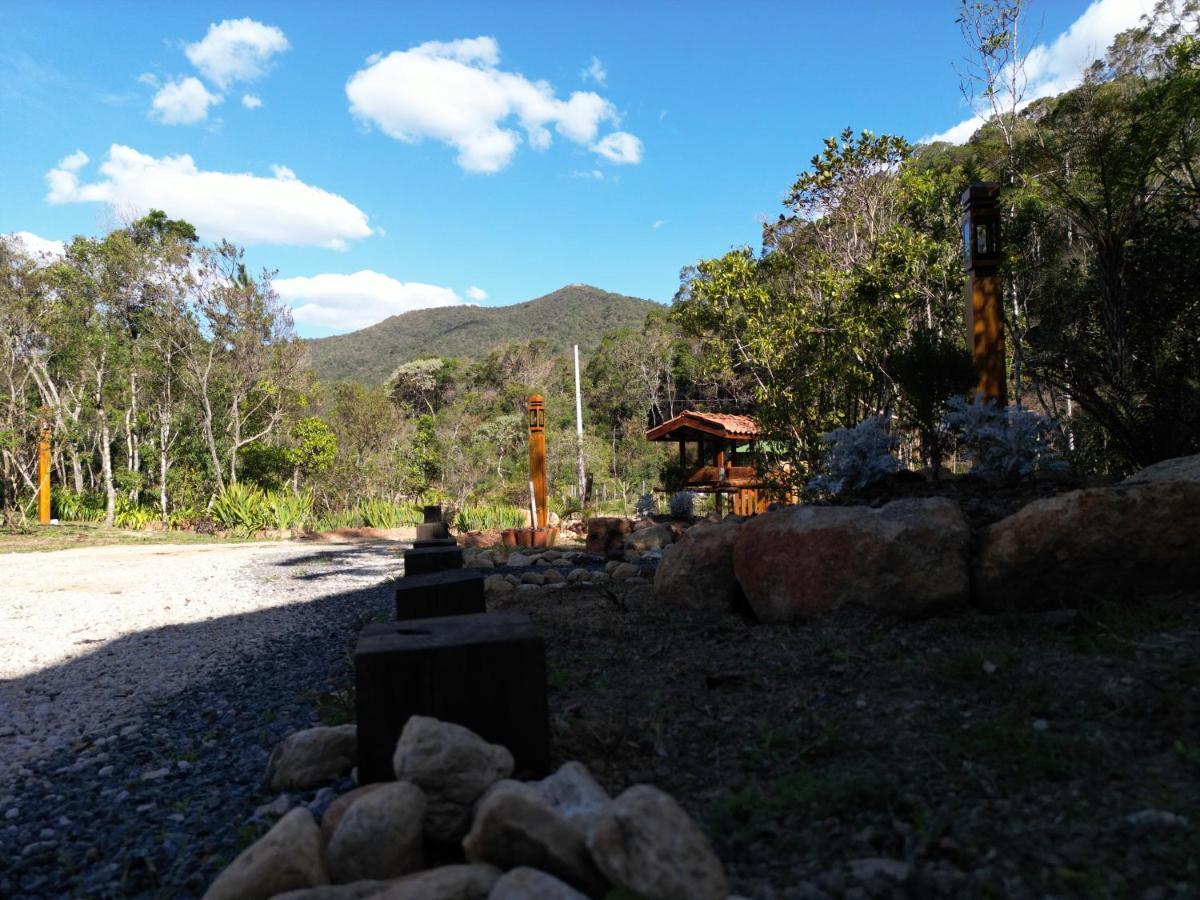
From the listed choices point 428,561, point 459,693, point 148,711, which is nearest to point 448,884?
point 459,693

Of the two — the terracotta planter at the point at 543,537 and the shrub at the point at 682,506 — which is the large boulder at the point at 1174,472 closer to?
the shrub at the point at 682,506

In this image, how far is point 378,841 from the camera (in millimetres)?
1394

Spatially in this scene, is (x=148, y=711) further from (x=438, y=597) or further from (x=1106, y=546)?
(x=1106, y=546)

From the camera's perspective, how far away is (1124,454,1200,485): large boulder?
2.86m

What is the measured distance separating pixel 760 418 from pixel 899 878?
5864 millimetres

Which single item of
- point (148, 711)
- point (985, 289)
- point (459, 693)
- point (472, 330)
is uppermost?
point (472, 330)

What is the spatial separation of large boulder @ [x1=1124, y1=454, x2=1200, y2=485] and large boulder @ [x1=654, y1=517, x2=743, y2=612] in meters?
1.61

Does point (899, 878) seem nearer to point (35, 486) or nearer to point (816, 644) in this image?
point (816, 644)

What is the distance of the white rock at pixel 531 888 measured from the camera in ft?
3.72

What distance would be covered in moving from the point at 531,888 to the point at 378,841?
0.40m

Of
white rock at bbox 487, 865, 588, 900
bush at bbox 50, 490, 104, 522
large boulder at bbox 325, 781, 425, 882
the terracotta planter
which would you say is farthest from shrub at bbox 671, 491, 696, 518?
bush at bbox 50, 490, 104, 522

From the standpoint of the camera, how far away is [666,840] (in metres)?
1.22

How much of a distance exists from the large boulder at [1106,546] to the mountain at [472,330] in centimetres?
5241

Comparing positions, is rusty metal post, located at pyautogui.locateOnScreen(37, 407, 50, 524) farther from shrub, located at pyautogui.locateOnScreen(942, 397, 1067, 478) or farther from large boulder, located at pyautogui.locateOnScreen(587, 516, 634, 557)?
shrub, located at pyautogui.locateOnScreen(942, 397, 1067, 478)
